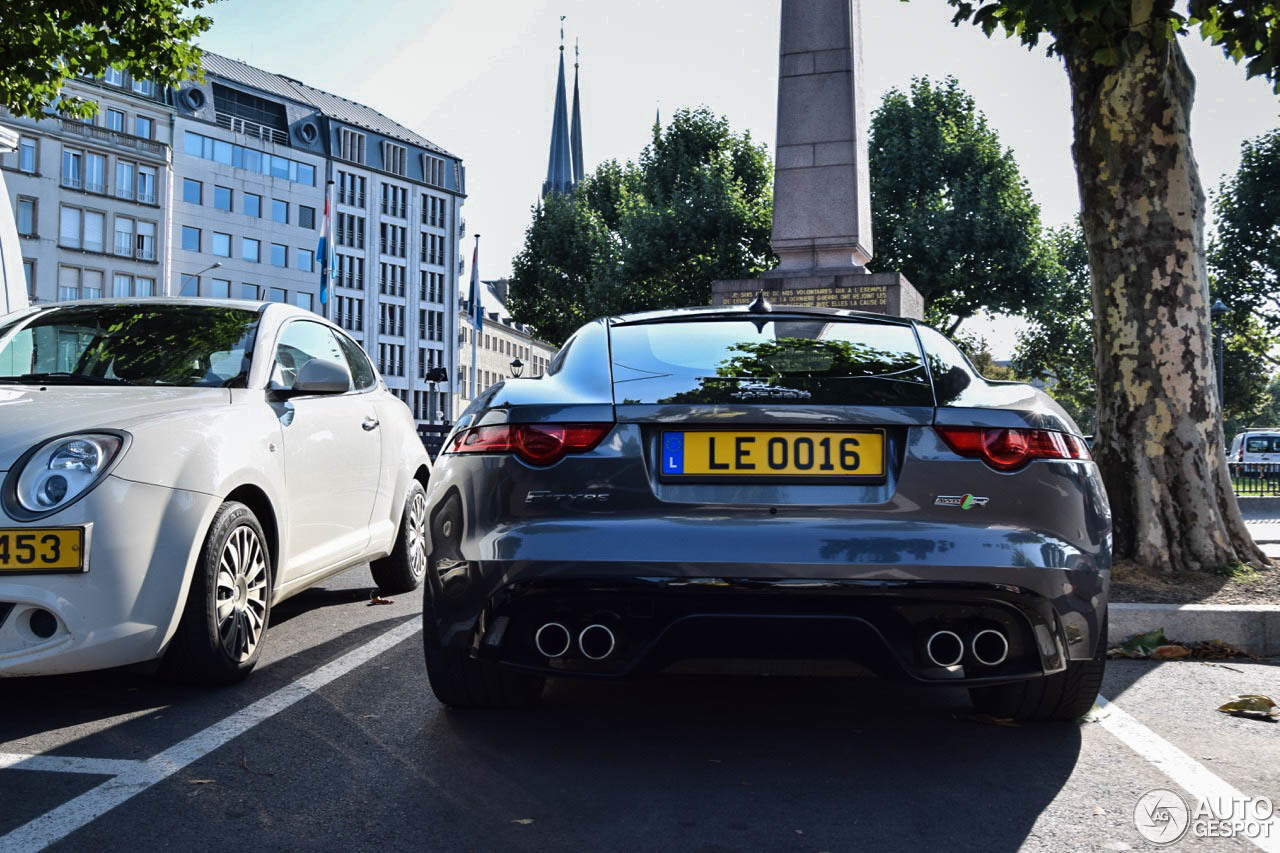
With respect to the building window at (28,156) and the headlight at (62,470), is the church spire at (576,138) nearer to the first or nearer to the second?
the building window at (28,156)

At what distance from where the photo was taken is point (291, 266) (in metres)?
69.8

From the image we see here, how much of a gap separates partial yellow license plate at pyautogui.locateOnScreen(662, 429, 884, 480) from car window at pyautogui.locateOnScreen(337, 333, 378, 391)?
3.36 metres

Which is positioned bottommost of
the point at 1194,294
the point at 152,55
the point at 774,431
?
the point at 774,431

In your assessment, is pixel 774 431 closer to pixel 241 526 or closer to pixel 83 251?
pixel 241 526

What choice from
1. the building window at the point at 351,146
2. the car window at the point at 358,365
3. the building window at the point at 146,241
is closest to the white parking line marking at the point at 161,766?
the car window at the point at 358,365

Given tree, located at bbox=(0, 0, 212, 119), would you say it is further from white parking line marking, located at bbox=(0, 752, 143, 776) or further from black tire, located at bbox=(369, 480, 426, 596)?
white parking line marking, located at bbox=(0, 752, 143, 776)

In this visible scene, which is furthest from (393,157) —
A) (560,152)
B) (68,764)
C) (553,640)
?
(553,640)

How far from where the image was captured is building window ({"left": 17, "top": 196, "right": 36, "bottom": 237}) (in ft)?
175

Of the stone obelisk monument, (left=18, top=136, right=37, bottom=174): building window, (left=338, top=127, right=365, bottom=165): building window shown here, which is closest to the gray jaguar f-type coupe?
the stone obelisk monument

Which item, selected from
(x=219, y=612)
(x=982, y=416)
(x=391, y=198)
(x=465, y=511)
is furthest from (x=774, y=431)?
(x=391, y=198)

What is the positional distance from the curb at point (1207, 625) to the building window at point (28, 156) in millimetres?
57031

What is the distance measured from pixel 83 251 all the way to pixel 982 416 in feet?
194

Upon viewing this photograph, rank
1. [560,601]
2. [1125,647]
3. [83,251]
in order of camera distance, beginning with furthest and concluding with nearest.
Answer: [83,251] → [1125,647] → [560,601]

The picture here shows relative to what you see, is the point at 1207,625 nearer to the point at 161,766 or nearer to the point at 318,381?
the point at 318,381
